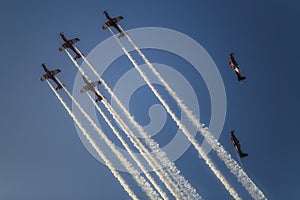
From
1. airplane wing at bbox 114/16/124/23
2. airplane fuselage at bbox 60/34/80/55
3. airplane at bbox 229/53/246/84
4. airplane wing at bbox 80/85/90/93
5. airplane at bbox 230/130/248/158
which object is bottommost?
airplane at bbox 230/130/248/158

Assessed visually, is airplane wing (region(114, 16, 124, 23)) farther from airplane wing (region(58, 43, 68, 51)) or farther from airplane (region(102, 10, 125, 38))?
airplane wing (region(58, 43, 68, 51))

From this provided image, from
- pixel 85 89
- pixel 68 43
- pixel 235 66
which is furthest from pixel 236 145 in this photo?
pixel 68 43

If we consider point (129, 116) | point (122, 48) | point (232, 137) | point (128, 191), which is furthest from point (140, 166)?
point (122, 48)

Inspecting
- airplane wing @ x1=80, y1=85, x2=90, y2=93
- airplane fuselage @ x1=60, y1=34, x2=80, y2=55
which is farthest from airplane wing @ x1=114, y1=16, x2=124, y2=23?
airplane wing @ x1=80, y1=85, x2=90, y2=93

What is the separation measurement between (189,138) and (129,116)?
18312 mm

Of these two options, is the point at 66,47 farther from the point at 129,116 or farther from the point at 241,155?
the point at 241,155

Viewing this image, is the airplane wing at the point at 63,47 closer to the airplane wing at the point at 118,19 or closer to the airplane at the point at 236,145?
the airplane wing at the point at 118,19

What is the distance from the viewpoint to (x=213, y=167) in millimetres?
109625

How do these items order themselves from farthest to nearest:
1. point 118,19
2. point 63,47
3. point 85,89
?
point 63,47, point 118,19, point 85,89

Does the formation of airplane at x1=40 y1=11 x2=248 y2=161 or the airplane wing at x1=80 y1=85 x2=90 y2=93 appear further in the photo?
the airplane wing at x1=80 y1=85 x2=90 y2=93

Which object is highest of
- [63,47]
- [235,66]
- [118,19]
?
[63,47]

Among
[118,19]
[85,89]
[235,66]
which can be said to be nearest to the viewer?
[235,66]

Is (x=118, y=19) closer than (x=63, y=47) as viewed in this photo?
Yes

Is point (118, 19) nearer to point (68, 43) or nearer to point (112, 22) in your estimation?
point (112, 22)
